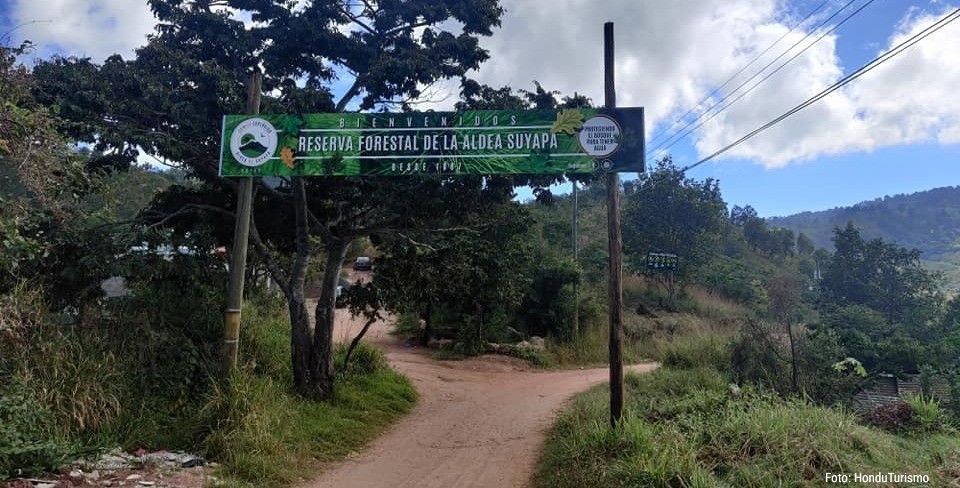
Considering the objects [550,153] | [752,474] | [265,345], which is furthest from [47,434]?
[752,474]

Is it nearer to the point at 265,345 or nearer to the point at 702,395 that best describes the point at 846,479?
the point at 702,395

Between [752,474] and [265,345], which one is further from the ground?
[265,345]

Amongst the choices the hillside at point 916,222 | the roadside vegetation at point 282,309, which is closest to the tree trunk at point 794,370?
the roadside vegetation at point 282,309

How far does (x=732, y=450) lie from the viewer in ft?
17.0

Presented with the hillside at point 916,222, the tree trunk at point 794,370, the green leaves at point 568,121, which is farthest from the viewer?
the hillside at point 916,222

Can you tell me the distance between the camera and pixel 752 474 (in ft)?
15.2

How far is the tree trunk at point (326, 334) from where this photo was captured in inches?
357

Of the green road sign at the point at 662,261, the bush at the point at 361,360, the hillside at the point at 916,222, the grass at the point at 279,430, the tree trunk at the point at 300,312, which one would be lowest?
the grass at the point at 279,430

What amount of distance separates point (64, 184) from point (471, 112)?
4.75 m

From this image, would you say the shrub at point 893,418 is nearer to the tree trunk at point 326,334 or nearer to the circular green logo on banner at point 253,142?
the tree trunk at point 326,334

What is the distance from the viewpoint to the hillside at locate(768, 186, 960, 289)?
75.9 m

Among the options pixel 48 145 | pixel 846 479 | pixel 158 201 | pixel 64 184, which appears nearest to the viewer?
pixel 846 479

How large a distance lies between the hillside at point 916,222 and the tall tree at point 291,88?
69.7 meters

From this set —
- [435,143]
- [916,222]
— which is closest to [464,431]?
[435,143]
